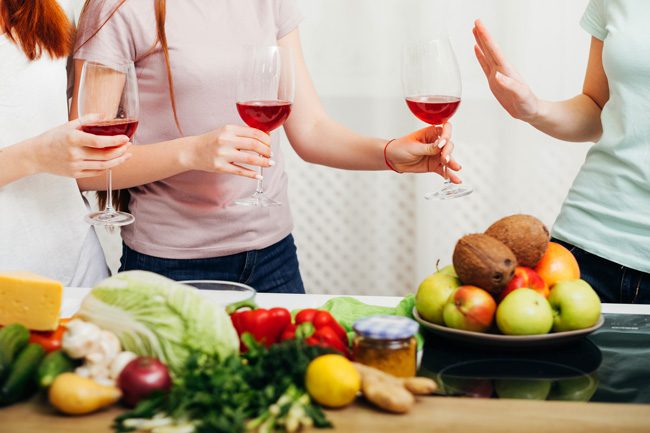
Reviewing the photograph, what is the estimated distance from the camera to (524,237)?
134cm

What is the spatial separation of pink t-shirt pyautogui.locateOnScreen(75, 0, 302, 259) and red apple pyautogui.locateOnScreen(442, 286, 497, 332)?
2.55ft

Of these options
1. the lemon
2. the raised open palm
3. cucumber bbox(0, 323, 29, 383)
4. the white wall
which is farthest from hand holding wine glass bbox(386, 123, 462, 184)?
the white wall

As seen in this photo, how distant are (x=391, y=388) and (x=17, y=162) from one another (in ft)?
3.21

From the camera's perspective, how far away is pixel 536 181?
324 cm

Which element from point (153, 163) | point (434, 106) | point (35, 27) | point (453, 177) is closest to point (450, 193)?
point (453, 177)

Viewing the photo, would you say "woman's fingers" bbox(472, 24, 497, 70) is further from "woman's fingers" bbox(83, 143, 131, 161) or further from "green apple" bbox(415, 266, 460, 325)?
"woman's fingers" bbox(83, 143, 131, 161)

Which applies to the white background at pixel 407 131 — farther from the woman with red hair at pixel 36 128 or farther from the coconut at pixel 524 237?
the coconut at pixel 524 237

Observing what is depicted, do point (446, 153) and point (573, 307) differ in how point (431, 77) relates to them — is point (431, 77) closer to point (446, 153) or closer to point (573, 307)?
point (446, 153)

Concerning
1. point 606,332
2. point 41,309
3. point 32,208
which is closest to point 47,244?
point 32,208

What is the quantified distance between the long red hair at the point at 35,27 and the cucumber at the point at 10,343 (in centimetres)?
85

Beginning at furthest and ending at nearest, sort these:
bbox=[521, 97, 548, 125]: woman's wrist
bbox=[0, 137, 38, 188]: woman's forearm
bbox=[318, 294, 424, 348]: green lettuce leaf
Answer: bbox=[521, 97, 548, 125]: woman's wrist → bbox=[0, 137, 38, 188]: woman's forearm → bbox=[318, 294, 424, 348]: green lettuce leaf

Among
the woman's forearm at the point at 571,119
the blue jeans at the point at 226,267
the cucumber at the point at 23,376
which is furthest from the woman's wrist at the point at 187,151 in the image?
the woman's forearm at the point at 571,119

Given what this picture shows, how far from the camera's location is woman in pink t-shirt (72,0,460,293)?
1792 mm

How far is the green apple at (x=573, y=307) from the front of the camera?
128 centimetres
